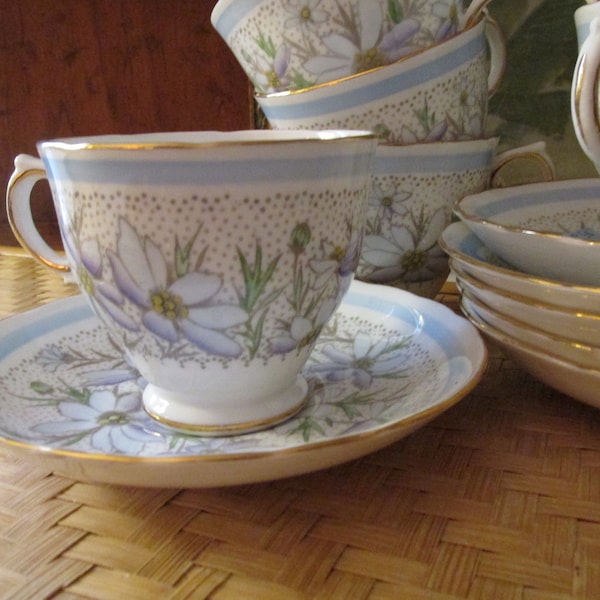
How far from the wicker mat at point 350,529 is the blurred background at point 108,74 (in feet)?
2.39

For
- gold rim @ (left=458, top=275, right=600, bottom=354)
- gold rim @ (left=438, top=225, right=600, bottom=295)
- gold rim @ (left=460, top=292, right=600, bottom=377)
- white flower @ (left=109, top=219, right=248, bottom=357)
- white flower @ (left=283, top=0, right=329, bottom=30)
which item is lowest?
gold rim @ (left=460, top=292, right=600, bottom=377)

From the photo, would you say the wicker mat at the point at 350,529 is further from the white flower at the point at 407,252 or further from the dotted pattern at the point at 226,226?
the white flower at the point at 407,252

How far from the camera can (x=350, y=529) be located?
29cm

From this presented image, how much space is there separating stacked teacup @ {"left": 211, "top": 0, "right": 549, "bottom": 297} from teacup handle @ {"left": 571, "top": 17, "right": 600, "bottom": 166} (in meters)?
0.13

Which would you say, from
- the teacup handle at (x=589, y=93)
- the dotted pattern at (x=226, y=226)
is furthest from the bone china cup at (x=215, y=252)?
the teacup handle at (x=589, y=93)

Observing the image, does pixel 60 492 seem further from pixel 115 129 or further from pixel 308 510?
pixel 115 129

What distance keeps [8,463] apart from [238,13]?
382 mm

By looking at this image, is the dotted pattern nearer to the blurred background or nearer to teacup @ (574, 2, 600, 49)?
teacup @ (574, 2, 600, 49)

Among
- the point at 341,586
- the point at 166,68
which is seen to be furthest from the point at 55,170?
the point at 166,68

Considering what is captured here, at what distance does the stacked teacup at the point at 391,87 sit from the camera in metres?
0.49

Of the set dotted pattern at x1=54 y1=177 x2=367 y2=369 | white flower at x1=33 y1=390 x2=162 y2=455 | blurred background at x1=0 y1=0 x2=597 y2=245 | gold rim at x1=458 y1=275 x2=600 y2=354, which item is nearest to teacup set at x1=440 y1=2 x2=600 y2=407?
gold rim at x1=458 y1=275 x2=600 y2=354

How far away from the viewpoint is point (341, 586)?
0.26 metres

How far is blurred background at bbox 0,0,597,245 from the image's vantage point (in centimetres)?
104

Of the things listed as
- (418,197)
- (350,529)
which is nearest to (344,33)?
(418,197)
